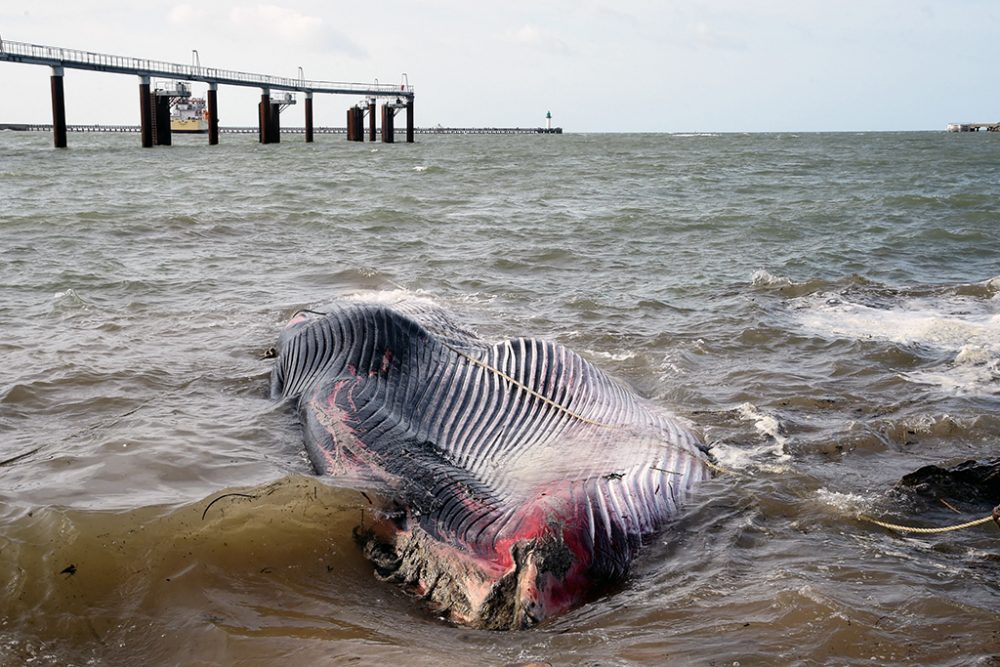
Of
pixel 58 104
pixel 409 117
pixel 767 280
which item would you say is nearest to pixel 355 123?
pixel 409 117

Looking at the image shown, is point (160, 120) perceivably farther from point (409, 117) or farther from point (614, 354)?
point (614, 354)

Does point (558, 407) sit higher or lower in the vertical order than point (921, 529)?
higher

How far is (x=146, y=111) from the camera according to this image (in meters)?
49.8

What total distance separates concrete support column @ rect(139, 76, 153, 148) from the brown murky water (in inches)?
1281

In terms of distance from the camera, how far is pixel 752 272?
13.9 metres

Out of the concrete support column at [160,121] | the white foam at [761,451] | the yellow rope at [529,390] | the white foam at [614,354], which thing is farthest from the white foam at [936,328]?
→ the concrete support column at [160,121]

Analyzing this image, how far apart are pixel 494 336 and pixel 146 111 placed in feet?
150

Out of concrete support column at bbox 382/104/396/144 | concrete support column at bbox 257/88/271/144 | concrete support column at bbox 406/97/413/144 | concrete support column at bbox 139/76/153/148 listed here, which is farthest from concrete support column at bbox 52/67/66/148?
concrete support column at bbox 406/97/413/144

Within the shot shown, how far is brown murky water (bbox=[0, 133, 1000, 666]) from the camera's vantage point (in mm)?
3998

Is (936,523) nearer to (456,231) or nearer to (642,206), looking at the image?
(456,231)

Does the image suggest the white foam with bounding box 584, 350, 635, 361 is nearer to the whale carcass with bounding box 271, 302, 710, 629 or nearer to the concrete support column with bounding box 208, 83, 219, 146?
Answer: the whale carcass with bounding box 271, 302, 710, 629

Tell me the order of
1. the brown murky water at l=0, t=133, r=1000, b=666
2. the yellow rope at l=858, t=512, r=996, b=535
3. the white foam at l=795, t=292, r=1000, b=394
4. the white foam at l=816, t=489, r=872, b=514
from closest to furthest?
the brown murky water at l=0, t=133, r=1000, b=666
the yellow rope at l=858, t=512, r=996, b=535
the white foam at l=816, t=489, r=872, b=514
the white foam at l=795, t=292, r=1000, b=394

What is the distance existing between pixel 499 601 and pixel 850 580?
5.87 feet

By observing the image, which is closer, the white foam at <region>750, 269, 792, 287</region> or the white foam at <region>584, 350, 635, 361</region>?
the white foam at <region>584, 350, 635, 361</region>
